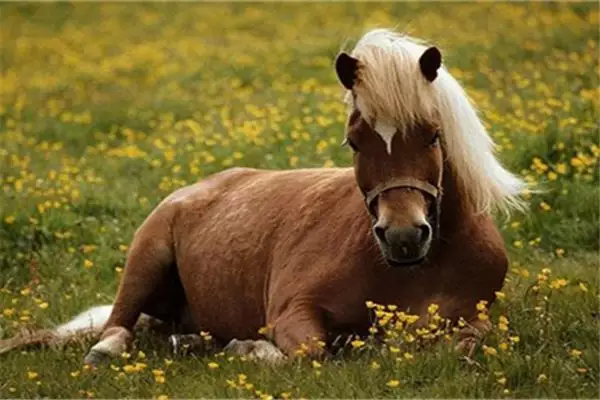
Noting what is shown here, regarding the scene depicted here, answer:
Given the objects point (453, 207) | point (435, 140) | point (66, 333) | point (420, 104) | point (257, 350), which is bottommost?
point (66, 333)

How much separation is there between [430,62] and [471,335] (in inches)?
55.5

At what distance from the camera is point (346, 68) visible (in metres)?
6.48

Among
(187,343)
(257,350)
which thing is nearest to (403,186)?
(257,350)

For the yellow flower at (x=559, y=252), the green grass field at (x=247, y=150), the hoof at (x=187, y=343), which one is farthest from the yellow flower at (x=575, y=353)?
the yellow flower at (x=559, y=252)

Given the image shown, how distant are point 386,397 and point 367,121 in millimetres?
1372

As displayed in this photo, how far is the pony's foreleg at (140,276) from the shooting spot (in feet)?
26.9

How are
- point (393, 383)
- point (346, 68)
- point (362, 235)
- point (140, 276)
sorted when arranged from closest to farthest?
point (393, 383) < point (346, 68) < point (362, 235) < point (140, 276)

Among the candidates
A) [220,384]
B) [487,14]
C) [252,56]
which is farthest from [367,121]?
[487,14]

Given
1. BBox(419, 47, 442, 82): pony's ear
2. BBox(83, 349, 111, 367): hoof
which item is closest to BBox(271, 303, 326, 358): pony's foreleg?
BBox(83, 349, 111, 367): hoof

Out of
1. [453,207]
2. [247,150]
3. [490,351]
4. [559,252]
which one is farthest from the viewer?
[247,150]

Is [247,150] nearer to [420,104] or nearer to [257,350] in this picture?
[257,350]

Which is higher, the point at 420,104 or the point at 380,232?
the point at 420,104

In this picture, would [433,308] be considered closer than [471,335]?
Yes

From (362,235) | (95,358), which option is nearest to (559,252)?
(362,235)
